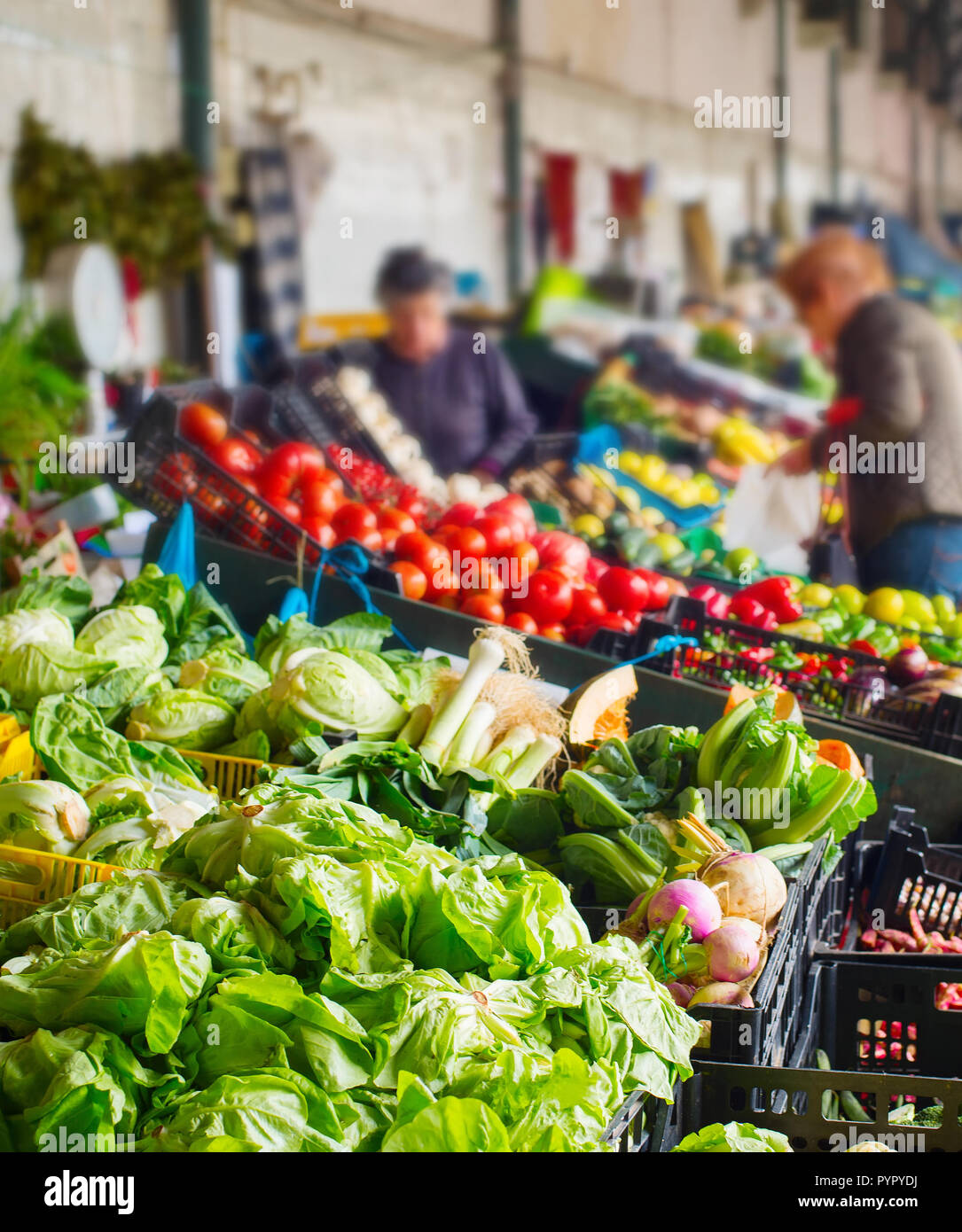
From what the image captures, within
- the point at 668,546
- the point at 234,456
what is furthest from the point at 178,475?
the point at 668,546

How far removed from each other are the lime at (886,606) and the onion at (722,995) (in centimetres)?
278

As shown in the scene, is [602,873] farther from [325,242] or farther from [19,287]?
[325,242]

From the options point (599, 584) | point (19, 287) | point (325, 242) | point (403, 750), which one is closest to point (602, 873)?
point (403, 750)

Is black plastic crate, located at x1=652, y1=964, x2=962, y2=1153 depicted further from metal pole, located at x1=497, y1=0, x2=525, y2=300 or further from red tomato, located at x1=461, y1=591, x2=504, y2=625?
metal pole, located at x1=497, y1=0, x2=525, y2=300

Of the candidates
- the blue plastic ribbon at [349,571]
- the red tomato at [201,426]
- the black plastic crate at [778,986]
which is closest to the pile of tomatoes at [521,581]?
the blue plastic ribbon at [349,571]

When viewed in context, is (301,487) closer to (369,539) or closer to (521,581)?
(369,539)

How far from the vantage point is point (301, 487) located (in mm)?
4367

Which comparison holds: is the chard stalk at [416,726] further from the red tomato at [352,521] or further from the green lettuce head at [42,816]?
the red tomato at [352,521]

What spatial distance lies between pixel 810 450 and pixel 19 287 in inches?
212

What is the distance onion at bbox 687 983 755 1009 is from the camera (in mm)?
1899

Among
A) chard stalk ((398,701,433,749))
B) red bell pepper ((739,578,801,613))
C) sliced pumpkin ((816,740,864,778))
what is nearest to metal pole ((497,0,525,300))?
red bell pepper ((739,578,801,613))

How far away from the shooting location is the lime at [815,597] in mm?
4422

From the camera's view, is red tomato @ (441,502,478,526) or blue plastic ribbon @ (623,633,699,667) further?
red tomato @ (441,502,478,526)

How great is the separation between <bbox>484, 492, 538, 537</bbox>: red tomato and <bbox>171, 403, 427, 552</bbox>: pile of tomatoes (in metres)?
0.32
